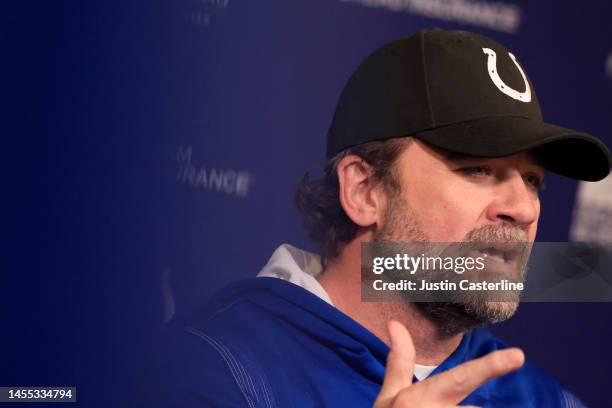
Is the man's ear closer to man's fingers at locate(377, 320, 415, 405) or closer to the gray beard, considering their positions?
the gray beard

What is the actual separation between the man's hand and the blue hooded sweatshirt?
0.99ft

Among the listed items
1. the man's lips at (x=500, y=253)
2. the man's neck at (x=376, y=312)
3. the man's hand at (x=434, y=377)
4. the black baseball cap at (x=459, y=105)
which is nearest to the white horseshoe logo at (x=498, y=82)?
the black baseball cap at (x=459, y=105)

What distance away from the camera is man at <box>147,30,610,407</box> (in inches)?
50.6

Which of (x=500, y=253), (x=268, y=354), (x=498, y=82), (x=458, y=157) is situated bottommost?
(x=268, y=354)

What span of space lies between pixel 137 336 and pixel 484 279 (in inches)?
21.4

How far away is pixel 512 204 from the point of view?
1.30m

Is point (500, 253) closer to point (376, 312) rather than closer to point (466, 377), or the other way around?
point (376, 312)

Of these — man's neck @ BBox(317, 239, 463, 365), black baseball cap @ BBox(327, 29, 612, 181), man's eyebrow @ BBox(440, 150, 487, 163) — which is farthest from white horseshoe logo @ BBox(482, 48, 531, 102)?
man's neck @ BBox(317, 239, 463, 365)

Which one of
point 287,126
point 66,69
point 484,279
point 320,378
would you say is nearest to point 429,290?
point 484,279

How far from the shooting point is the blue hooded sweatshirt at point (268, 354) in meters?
1.26

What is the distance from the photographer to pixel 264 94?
1.49m

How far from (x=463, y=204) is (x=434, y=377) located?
394mm

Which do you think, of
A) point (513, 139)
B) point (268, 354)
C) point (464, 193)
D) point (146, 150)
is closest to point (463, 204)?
point (464, 193)

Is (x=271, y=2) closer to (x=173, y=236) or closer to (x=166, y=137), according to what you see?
(x=166, y=137)
